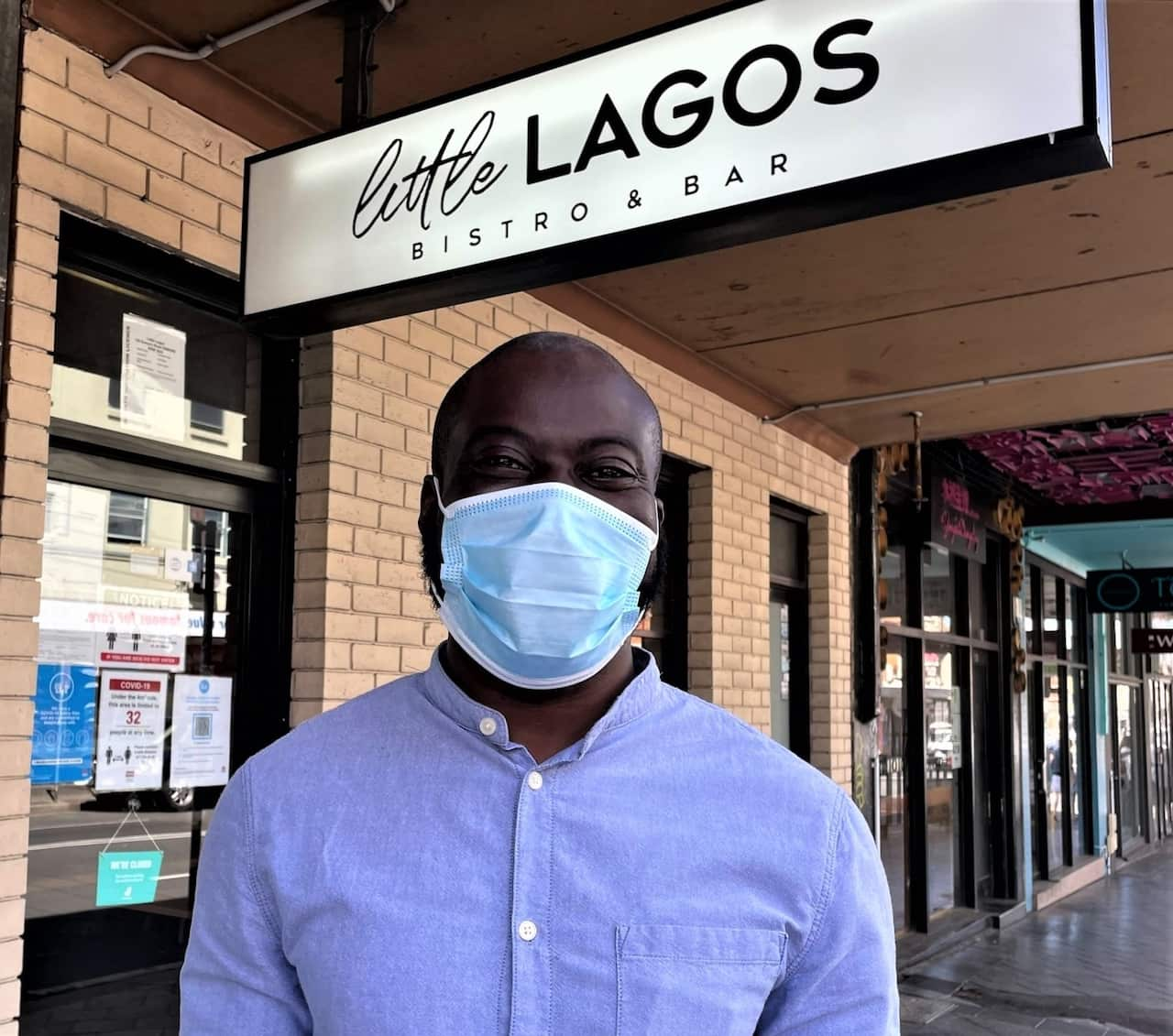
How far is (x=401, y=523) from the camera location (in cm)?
383

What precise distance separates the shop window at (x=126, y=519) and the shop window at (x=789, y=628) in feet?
13.6

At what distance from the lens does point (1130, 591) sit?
1343 centimetres

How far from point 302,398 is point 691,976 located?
2.78 metres

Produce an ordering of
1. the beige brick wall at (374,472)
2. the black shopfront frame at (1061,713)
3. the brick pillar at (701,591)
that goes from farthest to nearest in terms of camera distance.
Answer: the black shopfront frame at (1061,713)
the brick pillar at (701,591)
the beige brick wall at (374,472)

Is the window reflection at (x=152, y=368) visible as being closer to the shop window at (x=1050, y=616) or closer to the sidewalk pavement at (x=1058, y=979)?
A: the sidewalk pavement at (x=1058, y=979)

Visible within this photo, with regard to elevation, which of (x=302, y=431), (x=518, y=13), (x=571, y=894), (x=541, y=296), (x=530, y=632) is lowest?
(x=571, y=894)

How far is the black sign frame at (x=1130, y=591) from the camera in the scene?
13.1 m

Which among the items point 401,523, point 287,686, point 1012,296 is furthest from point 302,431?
point 1012,296

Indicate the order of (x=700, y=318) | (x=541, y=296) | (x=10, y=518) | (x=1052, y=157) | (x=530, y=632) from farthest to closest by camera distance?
(x=700, y=318)
(x=541, y=296)
(x=10, y=518)
(x=1052, y=157)
(x=530, y=632)

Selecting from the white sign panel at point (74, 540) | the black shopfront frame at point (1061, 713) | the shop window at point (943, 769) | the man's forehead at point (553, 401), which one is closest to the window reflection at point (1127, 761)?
the black shopfront frame at point (1061, 713)

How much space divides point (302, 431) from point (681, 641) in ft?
9.07

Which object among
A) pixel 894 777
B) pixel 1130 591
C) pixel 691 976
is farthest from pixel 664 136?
pixel 1130 591

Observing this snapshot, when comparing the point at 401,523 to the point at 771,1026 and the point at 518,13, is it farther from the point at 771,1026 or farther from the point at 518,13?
the point at 771,1026

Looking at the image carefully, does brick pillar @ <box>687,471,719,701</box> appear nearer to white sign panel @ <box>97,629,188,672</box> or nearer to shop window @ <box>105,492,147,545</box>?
white sign panel @ <box>97,629,188,672</box>
